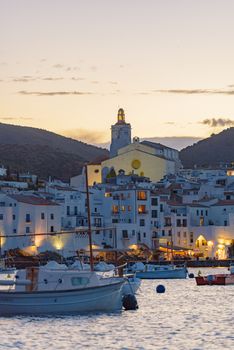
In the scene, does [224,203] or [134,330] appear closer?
[134,330]

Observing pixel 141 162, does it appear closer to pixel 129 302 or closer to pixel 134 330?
pixel 129 302

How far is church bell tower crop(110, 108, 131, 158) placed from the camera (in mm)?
152125

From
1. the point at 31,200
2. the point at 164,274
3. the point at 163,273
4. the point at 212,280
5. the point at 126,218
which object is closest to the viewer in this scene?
the point at 212,280

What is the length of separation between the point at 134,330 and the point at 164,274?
41.1 metres

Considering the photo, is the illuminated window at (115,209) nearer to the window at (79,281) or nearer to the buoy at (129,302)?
the buoy at (129,302)

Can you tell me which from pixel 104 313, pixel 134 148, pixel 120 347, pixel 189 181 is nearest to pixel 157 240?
pixel 189 181

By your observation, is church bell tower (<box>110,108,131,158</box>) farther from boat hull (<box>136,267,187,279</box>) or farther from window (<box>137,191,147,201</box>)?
boat hull (<box>136,267,187,279</box>)

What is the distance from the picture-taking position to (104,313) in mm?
42625

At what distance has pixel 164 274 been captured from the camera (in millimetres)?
78938

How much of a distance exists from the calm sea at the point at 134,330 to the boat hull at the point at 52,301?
2.11ft

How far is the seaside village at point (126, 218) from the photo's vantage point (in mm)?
95006

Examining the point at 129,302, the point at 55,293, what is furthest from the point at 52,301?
the point at 129,302

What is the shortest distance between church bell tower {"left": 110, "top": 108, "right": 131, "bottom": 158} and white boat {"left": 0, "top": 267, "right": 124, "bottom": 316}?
109504 millimetres

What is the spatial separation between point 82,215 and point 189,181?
2523 cm
